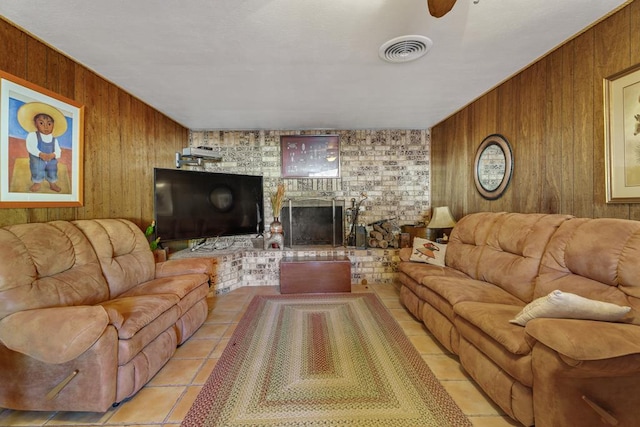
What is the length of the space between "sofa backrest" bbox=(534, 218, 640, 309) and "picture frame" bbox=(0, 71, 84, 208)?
353cm

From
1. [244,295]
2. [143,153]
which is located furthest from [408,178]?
[143,153]

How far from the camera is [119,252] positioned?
2252mm

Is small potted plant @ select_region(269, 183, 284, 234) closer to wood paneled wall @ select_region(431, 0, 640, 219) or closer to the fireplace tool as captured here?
the fireplace tool

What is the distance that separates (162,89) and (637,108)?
3733 millimetres

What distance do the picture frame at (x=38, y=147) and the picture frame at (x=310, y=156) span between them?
243 centimetres

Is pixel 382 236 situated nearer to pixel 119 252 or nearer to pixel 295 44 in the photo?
pixel 295 44

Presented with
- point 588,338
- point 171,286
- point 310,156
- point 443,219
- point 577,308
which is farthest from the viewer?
point 310,156

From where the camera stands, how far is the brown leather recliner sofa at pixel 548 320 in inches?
43.4

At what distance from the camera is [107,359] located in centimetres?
142

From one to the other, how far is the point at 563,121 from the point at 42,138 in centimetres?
392

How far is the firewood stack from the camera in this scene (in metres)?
3.87

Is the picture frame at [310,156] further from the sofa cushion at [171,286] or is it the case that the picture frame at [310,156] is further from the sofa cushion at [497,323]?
the sofa cushion at [497,323]

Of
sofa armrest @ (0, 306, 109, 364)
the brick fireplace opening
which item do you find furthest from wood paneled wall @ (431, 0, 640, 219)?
sofa armrest @ (0, 306, 109, 364)

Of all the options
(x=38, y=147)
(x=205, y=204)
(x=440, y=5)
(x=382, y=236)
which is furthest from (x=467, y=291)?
(x=38, y=147)
